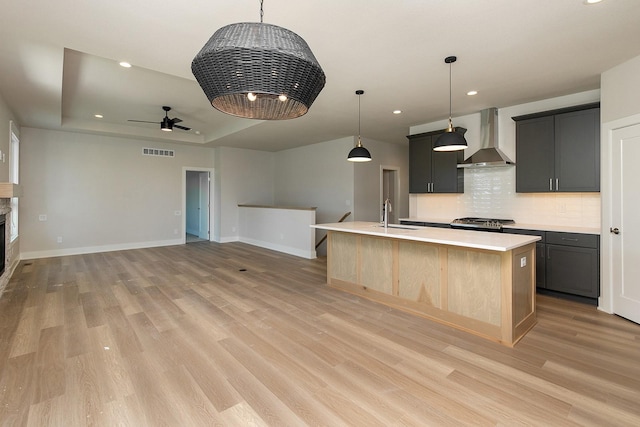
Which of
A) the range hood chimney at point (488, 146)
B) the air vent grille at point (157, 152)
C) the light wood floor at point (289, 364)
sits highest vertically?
the air vent grille at point (157, 152)

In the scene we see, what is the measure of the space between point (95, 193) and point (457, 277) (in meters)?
7.49

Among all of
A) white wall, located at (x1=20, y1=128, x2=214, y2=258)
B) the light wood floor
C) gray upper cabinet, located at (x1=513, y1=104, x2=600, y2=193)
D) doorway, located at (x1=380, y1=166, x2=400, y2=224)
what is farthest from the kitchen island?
white wall, located at (x1=20, y1=128, x2=214, y2=258)

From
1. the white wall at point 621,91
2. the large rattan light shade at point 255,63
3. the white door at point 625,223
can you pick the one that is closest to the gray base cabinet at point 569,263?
the white door at point 625,223

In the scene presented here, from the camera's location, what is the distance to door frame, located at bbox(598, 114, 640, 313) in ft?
11.0

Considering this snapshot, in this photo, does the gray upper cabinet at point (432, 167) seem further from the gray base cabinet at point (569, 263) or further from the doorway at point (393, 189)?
the doorway at point (393, 189)

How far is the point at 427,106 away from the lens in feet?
15.3

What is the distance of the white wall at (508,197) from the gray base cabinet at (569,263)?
63cm

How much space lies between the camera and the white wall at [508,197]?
414 centimetres

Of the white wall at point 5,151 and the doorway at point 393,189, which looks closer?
the white wall at point 5,151

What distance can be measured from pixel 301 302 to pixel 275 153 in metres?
6.26

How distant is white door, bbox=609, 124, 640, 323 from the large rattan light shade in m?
3.69

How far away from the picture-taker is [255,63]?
1.22 metres

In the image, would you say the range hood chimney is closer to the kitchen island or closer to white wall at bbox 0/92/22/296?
the kitchen island

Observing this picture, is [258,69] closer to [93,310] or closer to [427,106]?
[93,310]
